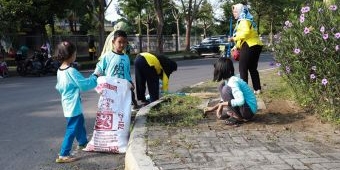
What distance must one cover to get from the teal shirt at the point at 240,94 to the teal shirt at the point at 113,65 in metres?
1.40

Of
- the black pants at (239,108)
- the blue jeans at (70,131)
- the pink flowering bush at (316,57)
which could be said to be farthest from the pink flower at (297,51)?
the blue jeans at (70,131)

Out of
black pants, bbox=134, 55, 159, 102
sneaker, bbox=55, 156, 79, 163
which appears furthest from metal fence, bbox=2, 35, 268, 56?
sneaker, bbox=55, 156, 79, 163

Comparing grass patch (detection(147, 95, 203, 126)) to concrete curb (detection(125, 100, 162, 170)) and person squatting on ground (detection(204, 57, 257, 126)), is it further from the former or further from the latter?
person squatting on ground (detection(204, 57, 257, 126))

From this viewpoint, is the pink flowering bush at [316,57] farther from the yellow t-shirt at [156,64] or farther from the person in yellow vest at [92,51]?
the person in yellow vest at [92,51]

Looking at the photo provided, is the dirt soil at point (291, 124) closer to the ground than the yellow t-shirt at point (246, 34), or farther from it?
closer to the ground

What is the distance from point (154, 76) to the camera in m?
8.03

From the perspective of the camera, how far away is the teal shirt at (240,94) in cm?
591

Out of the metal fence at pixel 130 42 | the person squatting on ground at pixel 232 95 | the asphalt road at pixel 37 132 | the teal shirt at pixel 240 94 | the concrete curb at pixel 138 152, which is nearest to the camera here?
the concrete curb at pixel 138 152

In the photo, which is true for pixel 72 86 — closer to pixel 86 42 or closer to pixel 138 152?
pixel 138 152

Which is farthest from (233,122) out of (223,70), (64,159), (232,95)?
(64,159)

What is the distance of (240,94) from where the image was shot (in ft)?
19.4

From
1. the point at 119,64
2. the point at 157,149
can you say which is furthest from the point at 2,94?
the point at 157,149

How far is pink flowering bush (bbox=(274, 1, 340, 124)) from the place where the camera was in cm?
570

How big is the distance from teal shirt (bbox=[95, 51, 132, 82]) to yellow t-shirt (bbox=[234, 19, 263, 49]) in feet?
7.66
